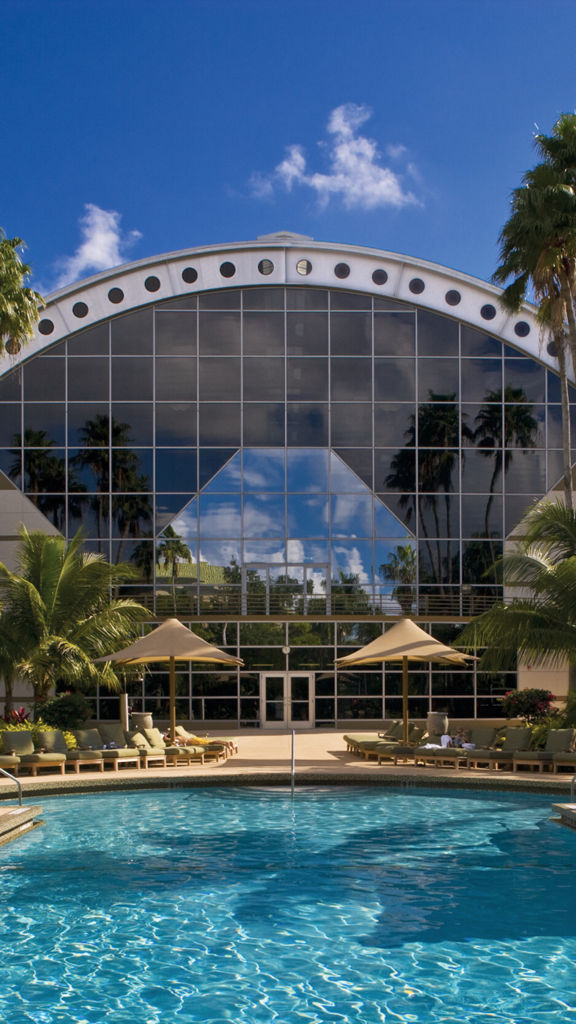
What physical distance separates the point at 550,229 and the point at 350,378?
35.6ft

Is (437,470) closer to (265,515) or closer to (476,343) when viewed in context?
(476,343)

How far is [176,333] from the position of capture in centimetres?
3234

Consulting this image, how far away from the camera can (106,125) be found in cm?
1905

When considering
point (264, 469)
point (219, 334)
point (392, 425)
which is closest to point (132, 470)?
point (264, 469)

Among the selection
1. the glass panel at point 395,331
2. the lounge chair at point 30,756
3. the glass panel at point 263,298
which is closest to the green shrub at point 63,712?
the lounge chair at point 30,756

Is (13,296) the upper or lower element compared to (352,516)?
upper

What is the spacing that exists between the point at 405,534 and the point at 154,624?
854cm

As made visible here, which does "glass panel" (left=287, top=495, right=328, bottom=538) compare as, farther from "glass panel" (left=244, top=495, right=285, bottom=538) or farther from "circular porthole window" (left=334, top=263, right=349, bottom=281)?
"circular porthole window" (left=334, top=263, right=349, bottom=281)

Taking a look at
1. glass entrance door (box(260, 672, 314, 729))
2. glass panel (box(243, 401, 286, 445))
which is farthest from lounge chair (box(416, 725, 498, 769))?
glass panel (box(243, 401, 286, 445))

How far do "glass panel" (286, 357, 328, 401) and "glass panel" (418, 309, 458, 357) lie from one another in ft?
11.3

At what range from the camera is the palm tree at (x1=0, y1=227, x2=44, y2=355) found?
75.3ft

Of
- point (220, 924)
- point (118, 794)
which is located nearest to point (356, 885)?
point (220, 924)

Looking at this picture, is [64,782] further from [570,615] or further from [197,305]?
[197,305]

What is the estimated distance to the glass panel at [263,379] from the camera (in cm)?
3219
